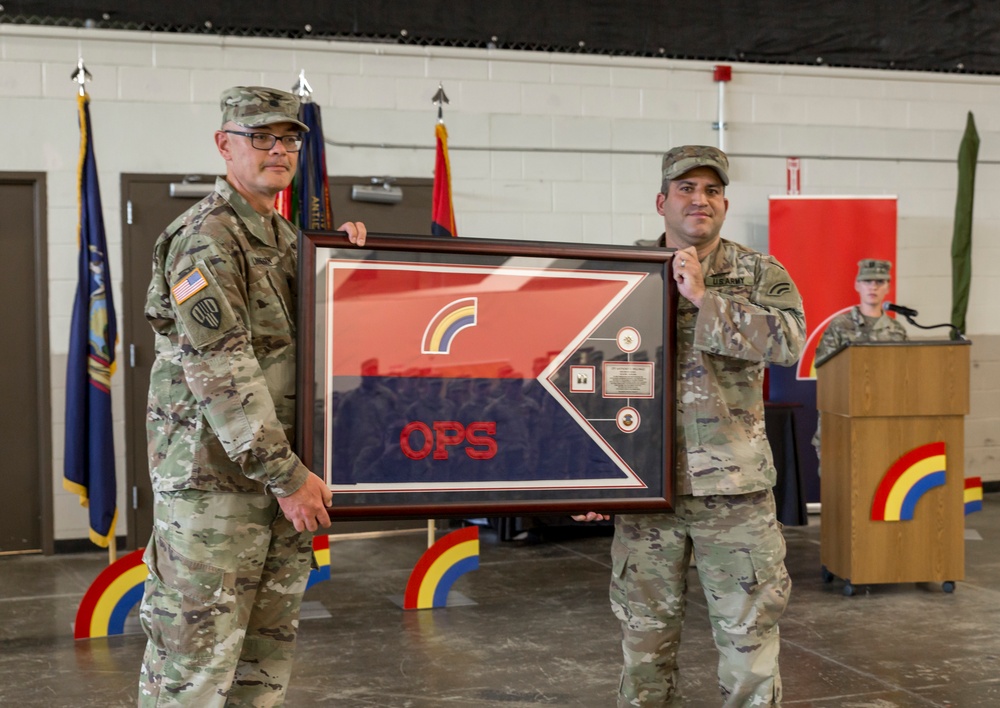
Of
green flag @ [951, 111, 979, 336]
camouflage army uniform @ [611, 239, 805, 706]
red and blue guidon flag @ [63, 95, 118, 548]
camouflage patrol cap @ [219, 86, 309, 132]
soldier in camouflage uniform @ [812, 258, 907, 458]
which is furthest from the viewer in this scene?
green flag @ [951, 111, 979, 336]

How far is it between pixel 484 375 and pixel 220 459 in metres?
0.64

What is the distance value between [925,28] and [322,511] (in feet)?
7.62

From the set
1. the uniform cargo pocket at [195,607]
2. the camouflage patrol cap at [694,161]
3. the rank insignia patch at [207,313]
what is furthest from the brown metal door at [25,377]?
the camouflage patrol cap at [694,161]

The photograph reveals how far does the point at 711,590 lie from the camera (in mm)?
2580

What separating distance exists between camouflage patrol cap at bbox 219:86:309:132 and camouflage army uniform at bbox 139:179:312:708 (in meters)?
0.15

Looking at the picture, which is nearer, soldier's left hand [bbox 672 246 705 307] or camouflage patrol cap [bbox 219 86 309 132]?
camouflage patrol cap [bbox 219 86 309 132]

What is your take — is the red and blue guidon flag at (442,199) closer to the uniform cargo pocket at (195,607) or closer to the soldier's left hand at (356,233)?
the soldier's left hand at (356,233)

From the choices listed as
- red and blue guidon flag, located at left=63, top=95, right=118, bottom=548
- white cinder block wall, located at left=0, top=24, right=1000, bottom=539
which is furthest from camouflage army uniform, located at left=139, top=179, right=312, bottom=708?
white cinder block wall, located at left=0, top=24, right=1000, bottom=539

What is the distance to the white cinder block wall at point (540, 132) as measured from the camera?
5949 mm

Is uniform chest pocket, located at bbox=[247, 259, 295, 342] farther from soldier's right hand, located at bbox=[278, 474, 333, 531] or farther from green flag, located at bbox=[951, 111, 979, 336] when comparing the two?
green flag, located at bbox=[951, 111, 979, 336]

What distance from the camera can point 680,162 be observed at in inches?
103

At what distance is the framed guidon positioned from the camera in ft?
7.70

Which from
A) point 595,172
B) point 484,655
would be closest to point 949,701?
point 484,655

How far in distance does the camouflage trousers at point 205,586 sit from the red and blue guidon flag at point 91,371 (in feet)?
8.48
